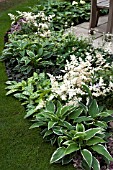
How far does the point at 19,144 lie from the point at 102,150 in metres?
0.77

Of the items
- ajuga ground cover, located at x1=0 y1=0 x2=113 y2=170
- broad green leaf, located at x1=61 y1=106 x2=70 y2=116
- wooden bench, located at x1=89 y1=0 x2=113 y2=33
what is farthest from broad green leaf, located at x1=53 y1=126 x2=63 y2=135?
wooden bench, located at x1=89 y1=0 x2=113 y2=33

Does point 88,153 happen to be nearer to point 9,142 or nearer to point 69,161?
point 69,161

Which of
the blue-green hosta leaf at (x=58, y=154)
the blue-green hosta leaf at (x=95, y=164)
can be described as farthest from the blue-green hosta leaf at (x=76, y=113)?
the blue-green hosta leaf at (x=95, y=164)

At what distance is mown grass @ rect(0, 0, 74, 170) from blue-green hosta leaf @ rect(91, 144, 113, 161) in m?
0.25

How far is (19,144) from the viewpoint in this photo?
8.94 ft

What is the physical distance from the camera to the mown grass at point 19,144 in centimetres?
251

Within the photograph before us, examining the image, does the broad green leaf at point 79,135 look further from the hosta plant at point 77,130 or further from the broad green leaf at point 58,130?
the broad green leaf at point 58,130

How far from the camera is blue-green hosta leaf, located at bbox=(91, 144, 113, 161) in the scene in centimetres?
241

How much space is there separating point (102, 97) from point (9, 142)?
0.97 meters

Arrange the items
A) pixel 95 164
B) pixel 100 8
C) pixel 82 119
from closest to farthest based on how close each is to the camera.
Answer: pixel 95 164 → pixel 82 119 → pixel 100 8

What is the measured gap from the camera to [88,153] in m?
2.41

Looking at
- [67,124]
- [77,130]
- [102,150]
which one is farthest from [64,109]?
[102,150]

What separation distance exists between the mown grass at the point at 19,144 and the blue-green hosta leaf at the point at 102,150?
253 millimetres

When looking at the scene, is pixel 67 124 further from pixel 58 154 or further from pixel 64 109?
pixel 58 154
